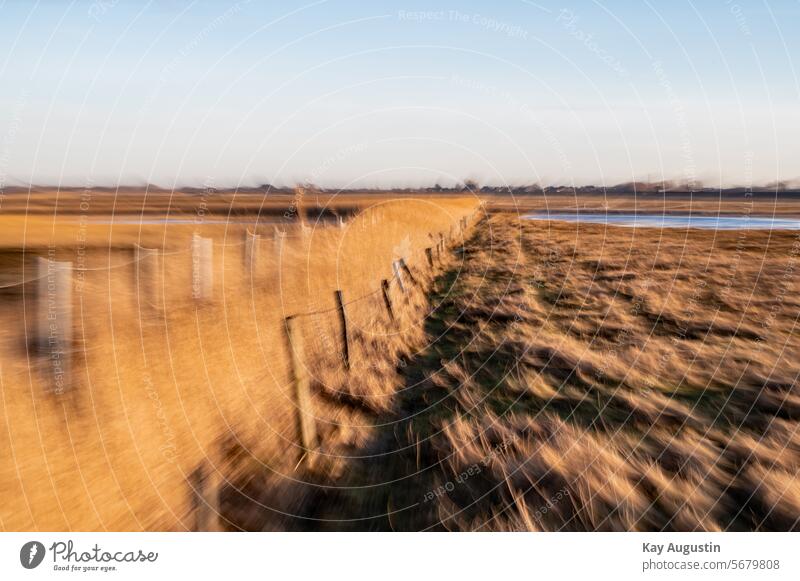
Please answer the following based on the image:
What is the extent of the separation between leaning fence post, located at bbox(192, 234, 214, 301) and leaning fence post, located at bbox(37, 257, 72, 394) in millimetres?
2858

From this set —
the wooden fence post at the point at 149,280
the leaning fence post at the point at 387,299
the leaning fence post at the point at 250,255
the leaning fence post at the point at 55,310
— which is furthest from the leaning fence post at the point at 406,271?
the leaning fence post at the point at 55,310

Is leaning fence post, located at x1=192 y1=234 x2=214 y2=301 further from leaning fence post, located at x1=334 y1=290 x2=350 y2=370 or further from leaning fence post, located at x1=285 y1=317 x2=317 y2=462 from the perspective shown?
leaning fence post, located at x1=285 y1=317 x2=317 y2=462

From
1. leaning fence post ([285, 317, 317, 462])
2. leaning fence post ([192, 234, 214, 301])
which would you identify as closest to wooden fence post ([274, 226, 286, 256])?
leaning fence post ([192, 234, 214, 301])

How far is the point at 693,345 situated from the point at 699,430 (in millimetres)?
5592

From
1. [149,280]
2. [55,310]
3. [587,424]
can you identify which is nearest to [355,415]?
[587,424]

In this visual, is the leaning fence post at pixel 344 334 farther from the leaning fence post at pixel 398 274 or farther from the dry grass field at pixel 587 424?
the leaning fence post at pixel 398 274

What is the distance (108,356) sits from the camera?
608cm

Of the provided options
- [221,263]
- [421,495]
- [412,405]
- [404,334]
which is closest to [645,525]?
[421,495]

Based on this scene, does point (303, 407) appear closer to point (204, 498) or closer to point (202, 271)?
point (204, 498)

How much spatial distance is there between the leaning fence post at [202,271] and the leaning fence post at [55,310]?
2.86 metres

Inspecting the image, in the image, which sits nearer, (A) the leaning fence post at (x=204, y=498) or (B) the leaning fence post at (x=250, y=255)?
(A) the leaning fence post at (x=204, y=498)

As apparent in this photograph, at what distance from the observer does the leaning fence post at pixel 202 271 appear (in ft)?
31.0

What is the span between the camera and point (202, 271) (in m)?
10.1

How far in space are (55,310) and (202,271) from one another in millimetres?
4049
